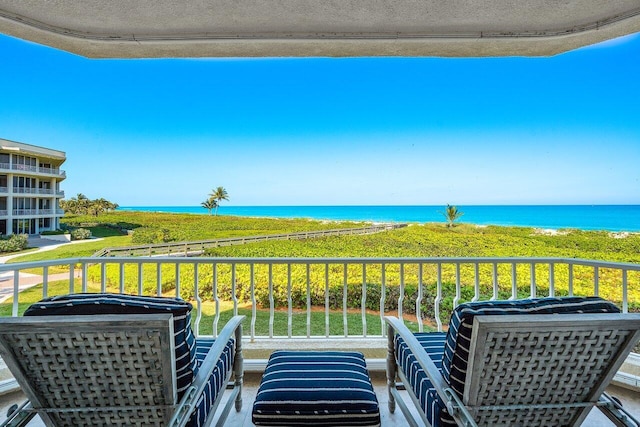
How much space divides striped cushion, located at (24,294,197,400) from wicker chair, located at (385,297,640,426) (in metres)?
0.95

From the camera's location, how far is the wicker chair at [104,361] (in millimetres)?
1076

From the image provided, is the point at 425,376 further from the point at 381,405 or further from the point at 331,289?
the point at 331,289

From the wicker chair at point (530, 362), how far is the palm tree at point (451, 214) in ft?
19.4

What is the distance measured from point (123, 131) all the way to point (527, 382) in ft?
22.9

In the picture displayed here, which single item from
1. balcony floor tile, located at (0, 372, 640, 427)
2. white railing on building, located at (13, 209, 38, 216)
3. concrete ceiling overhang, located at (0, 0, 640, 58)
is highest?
concrete ceiling overhang, located at (0, 0, 640, 58)

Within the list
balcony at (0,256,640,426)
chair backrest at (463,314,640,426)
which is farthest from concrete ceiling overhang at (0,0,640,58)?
chair backrest at (463,314,640,426)

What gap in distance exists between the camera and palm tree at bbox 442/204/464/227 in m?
6.97

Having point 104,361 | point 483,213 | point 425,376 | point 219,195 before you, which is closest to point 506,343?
point 425,376

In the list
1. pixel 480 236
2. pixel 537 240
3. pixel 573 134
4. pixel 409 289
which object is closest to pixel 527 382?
pixel 409 289

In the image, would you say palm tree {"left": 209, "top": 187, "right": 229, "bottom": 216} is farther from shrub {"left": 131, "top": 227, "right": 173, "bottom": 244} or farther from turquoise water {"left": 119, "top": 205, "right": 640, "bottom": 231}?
shrub {"left": 131, "top": 227, "right": 173, "bottom": 244}

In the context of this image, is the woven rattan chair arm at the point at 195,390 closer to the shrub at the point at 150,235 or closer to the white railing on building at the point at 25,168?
the shrub at the point at 150,235

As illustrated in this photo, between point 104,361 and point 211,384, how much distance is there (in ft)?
1.65

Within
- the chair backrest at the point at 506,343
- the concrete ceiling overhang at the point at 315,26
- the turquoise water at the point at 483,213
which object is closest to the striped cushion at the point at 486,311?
the chair backrest at the point at 506,343

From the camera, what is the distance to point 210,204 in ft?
20.3
